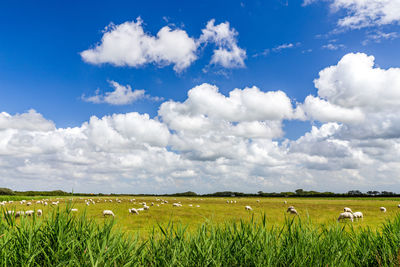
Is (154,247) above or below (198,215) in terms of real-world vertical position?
above

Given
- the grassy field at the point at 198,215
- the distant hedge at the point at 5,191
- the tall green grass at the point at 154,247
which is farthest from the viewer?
the distant hedge at the point at 5,191

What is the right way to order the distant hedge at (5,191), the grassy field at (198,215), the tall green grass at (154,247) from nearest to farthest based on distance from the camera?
the tall green grass at (154,247), the grassy field at (198,215), the distant hedge at (5,191)

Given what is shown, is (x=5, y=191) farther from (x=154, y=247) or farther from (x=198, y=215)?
(x=154, y=247)

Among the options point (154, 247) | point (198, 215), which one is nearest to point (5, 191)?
point (198, 215)

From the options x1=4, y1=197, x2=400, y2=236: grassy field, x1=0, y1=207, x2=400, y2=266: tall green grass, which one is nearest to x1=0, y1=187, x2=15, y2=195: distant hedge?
x1=4, y1=197, x2=400, y2=236: grassy field

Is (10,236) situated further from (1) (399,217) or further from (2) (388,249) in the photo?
(1) (399,217)

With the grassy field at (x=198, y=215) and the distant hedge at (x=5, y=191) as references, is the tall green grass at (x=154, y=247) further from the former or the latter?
the distant hedge at (x=5, y=191)

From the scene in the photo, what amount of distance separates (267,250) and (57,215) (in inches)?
166

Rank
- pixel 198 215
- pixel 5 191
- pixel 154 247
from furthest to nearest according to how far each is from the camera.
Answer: pixel 5 191 → pixel 198 215 → pixel 154 247

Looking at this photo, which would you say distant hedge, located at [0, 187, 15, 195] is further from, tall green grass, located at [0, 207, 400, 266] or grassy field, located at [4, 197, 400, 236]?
tall green grass, located at [0, 207, 400, 266]

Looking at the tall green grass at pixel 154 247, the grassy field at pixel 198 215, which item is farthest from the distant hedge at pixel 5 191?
the tall green grass at pixel 154 247

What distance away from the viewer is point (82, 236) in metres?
5.39

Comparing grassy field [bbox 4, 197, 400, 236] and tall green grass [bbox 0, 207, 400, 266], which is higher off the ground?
tall green grass [bbox 0, 207, 400, 266]

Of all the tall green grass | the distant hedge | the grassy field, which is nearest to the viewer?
the tall green grass
